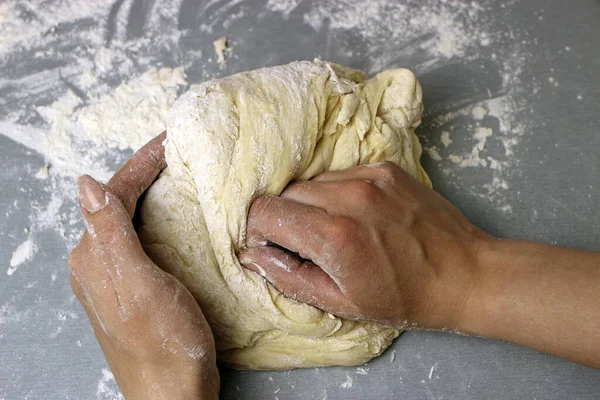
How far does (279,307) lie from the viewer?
1.26 metres

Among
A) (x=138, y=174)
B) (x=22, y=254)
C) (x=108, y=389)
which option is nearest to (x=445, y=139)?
(x=138, y=174)

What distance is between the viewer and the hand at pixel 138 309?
1087 mm

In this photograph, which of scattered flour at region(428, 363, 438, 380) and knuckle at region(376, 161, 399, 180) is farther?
scattered flour at region(428, 363, 438, 380)

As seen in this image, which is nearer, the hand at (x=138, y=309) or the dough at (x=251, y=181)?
the hand at (x=138, y=309)

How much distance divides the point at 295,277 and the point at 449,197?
26.3 inches

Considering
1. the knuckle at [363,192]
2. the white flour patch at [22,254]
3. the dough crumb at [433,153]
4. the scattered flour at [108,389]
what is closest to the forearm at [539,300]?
the knuckle at [363,192]

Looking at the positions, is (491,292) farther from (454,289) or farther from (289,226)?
(289,226)

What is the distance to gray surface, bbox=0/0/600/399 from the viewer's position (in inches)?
57.3

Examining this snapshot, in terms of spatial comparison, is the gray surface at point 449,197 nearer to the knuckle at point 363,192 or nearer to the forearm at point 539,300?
the forearm at point 539,300

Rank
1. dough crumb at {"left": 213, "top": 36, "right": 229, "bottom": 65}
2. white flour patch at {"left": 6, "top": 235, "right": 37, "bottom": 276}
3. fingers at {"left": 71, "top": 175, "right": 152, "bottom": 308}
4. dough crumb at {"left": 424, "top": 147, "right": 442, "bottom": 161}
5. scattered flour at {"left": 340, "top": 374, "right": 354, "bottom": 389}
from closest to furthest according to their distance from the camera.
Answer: fingers at {"left": 71, "top": 175, "right": 152, "bottom": 308}
scattered flour at {"left": 340, "top": 374, "right": 354, "bottom": 389}
white flour patch at {"left": 6, "top": 235, "right": 37, "bottom": 276}
dough crumb at {"left": 424, "top": 147, "right": 442, "bottom": 161}
dough crumb at {"left": 213, "top": 36, "right": 229, "bottom": 65}

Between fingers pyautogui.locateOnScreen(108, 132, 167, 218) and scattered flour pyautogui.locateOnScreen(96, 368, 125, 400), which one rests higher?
fingers pyautogui.locateOnScreen(108, 132, 167, 218)

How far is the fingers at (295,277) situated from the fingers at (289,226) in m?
0.04

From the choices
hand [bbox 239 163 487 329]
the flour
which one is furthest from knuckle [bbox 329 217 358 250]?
the flour

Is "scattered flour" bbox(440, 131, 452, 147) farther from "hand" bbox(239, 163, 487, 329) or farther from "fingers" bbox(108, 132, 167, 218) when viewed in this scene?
"fingers" bbox(108, 132, 167, 218)
